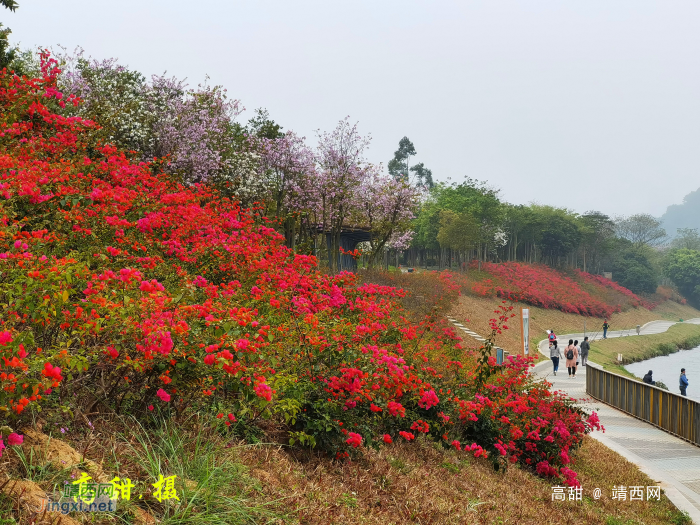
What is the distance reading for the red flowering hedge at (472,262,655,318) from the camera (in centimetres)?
3888

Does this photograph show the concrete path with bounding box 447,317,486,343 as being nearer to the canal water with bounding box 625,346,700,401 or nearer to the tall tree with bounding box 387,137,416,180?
the canal water with bounding box 625,346,700,401

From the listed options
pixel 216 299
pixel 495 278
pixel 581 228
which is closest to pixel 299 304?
pixel 216 299

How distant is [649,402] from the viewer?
14.0 meters

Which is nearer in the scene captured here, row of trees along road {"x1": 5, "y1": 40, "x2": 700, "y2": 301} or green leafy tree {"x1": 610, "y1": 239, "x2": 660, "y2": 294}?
row of trees along road {"x1": 5, "y1": 40, "x2": 700, "y2": 301}

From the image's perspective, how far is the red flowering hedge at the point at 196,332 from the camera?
150 inches

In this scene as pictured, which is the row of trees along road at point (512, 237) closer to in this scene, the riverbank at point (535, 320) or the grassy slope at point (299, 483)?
the riverbank at point (535, 320)

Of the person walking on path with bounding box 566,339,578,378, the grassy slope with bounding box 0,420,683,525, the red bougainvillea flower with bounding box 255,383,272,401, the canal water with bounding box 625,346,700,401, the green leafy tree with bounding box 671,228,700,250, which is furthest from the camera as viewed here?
the green leafy tree with bounding box 671,228,700,250

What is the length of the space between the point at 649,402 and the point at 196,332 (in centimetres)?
1361

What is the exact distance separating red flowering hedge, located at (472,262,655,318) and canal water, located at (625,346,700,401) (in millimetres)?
7160

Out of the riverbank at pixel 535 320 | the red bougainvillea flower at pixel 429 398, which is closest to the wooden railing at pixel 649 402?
the red bougainvillea flower at pixel 429 398

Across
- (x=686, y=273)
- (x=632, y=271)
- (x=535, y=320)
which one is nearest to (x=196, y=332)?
(x=535, y=320)

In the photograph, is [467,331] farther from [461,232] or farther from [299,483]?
[299,483]

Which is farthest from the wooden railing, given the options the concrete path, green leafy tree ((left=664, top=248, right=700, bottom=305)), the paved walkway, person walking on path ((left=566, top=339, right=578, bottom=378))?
green leafy tree ((left=664, top=248, right=700, bottom=305))

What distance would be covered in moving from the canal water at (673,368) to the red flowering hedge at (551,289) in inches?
282
